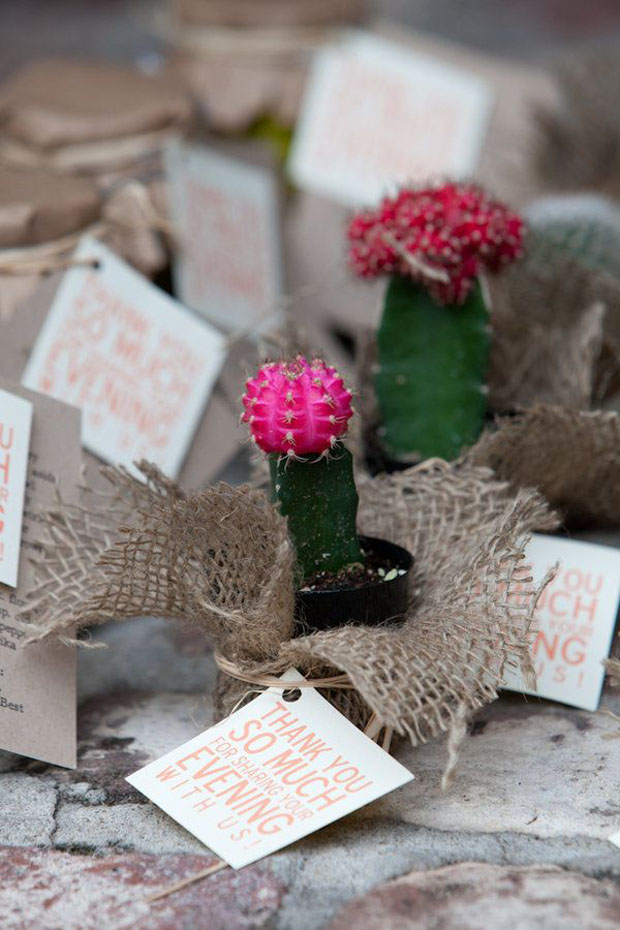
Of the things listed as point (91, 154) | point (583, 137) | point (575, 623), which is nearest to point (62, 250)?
point (91, 154)

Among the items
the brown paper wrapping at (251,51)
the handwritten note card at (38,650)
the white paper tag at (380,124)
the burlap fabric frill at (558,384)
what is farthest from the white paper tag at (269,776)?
the brown paper wrapping at (251,51)

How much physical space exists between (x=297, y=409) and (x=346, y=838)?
267 millimetres

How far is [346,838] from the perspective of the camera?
2.44 feet

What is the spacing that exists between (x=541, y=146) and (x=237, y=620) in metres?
1.09

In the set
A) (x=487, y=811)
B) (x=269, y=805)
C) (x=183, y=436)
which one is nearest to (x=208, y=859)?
(x=269, y=805)

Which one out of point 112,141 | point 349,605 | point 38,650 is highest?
point 112,141

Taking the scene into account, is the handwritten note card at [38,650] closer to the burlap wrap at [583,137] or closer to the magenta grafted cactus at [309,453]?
the magenta grafted cactus at [309,453]

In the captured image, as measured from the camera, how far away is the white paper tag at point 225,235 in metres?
1.29

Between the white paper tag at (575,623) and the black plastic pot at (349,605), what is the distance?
136mm

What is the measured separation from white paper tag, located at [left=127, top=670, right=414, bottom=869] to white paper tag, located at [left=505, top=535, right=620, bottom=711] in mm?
171

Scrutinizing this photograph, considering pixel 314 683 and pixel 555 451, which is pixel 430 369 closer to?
pixel 555 451

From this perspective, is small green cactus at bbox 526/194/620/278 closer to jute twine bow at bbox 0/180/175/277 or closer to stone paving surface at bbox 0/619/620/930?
jute twine bow at bbox 0/180/175/277

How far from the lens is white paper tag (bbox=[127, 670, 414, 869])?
0.72m

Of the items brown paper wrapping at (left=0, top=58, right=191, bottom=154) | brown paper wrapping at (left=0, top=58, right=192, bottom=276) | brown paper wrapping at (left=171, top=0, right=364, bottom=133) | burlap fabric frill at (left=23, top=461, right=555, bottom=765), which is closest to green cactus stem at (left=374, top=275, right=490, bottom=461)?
burlap fabric frill at (left=23, top=461, right=555, bottom=765)
